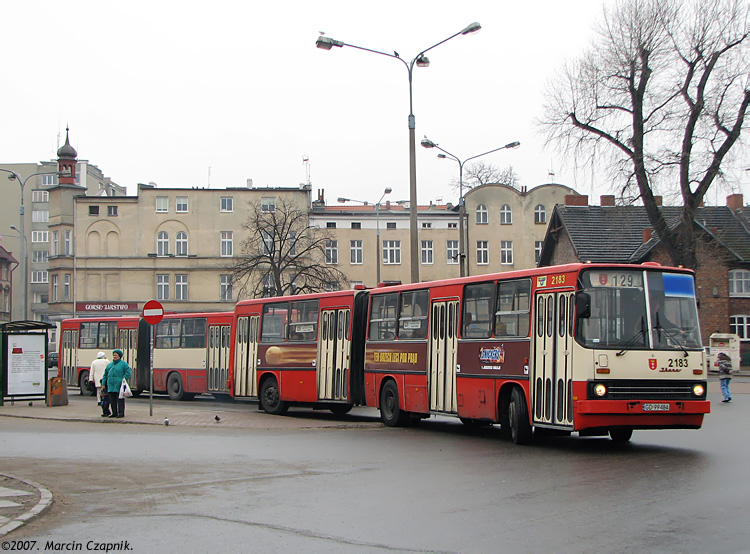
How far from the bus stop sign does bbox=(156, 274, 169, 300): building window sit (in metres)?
51.1

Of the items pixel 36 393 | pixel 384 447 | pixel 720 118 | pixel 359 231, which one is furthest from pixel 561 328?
pixel 359 231

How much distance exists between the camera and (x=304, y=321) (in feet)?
75.7

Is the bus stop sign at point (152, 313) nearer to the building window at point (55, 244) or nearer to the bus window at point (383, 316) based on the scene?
the bus window at point (383, 316)

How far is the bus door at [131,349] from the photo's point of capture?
114 ft

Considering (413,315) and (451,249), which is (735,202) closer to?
(451,249)

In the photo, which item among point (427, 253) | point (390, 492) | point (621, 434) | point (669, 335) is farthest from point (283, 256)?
point (390, 492)

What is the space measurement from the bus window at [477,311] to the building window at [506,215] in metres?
56.9

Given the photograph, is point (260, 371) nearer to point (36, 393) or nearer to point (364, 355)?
point (364, 355)

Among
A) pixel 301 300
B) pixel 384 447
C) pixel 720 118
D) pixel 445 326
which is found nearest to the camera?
pixel 384 447

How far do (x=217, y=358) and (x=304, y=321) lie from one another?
25.7 feet

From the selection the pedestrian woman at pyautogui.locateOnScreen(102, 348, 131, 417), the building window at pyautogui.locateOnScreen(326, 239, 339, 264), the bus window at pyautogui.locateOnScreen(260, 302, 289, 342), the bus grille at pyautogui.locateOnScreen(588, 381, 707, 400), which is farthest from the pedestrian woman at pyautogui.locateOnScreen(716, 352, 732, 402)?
the building window at pyautogui.locateOnScreen(326, 239, 339, 264)

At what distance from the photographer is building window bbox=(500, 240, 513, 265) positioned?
7362 cm

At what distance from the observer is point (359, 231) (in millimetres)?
72688

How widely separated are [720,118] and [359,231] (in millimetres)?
39344
